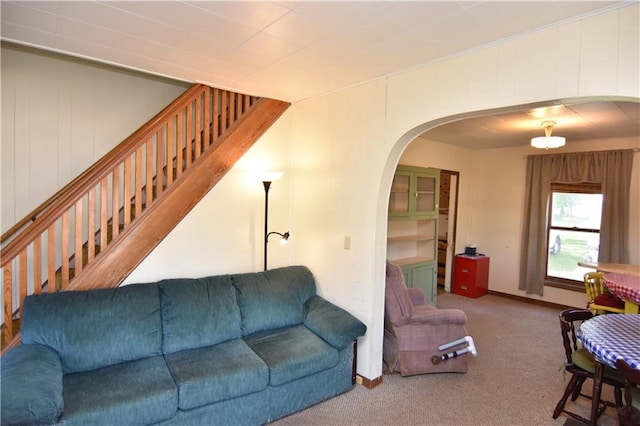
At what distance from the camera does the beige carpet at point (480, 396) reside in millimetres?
2668

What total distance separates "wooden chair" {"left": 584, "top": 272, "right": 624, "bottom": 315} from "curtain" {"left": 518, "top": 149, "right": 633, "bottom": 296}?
2.99 feet

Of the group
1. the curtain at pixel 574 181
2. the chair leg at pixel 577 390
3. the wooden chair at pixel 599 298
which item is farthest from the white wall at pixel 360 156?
the curtain at pixel 574 181

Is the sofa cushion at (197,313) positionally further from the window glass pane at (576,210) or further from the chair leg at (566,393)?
the window glass pane at (576,210)

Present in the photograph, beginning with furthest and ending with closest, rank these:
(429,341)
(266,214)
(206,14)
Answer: (266,214)
(429,341)
(206,14)

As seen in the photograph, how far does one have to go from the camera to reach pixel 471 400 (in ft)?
9.64

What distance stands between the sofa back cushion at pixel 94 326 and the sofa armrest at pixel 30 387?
0.12 metres

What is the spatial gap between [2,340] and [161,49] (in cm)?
228

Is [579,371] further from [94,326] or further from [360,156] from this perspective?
[94,326]

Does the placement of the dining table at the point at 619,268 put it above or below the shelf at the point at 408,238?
below

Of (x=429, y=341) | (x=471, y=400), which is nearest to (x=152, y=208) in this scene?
(x=429, y=341)

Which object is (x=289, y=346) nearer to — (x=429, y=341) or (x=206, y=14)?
(x=429, y=341)

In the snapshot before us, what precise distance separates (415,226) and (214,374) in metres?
3.81

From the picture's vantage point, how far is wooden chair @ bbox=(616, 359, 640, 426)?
185 cm

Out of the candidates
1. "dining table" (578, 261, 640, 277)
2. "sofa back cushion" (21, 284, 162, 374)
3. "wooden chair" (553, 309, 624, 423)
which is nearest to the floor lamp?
"sofa back cushion" (21, 284, 162, 374)
